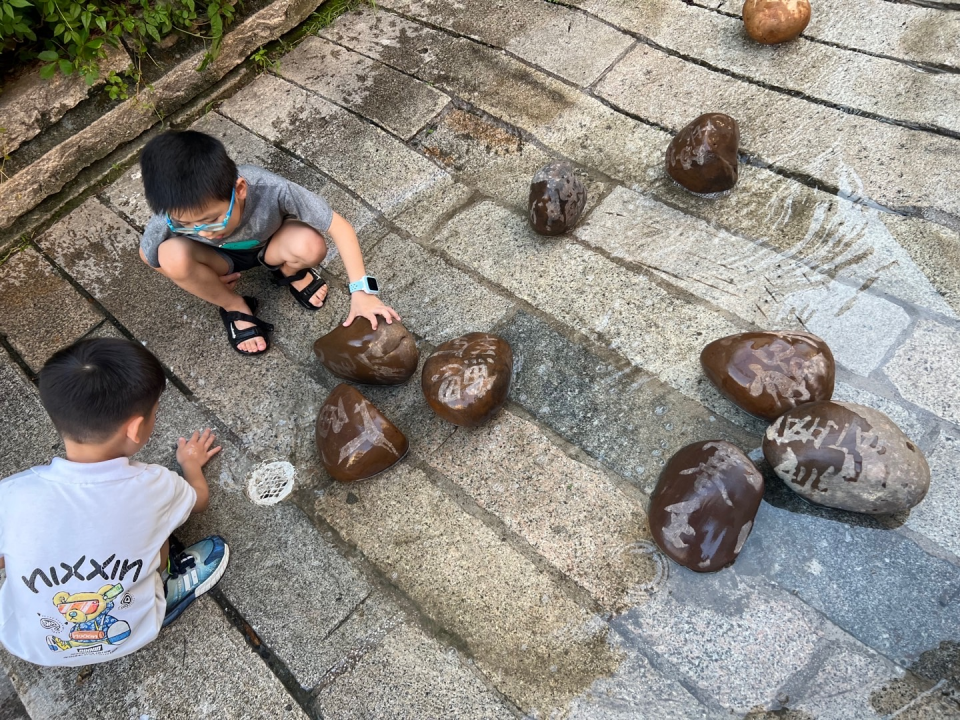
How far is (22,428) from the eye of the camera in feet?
8.02

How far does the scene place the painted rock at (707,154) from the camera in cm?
259

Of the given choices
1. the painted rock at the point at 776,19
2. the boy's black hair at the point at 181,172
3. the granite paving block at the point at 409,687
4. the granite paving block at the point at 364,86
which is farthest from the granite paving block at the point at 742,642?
the painted rock at the point at 776,19

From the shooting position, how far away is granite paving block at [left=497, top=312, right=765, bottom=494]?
82.7 inches

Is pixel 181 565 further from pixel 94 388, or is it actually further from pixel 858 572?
pixel 858 572

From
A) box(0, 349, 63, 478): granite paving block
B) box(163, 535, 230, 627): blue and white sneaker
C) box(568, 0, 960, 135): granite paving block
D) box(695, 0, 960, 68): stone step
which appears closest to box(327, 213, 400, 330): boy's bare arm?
box(163, 535, 230, 627): blue and white sneaker

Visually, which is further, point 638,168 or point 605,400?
point 638,168

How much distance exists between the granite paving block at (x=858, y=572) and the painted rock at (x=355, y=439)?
1.10 m

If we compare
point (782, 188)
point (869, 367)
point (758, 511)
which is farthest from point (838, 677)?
point (782, 188)

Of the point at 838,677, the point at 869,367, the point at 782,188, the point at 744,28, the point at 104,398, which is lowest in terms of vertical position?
the point at 838,677

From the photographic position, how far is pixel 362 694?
182 centimetres

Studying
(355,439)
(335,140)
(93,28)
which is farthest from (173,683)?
(93,28)

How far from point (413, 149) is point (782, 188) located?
5.26ft

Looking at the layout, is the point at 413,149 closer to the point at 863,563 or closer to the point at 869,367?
the point at 869,367

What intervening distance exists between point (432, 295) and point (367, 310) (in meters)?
0.39
